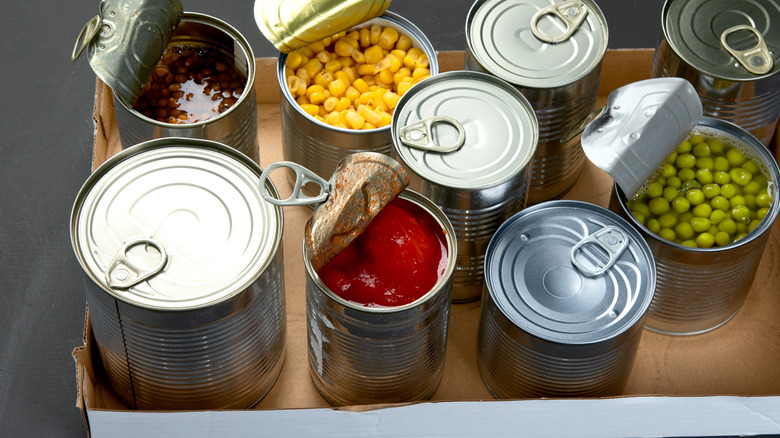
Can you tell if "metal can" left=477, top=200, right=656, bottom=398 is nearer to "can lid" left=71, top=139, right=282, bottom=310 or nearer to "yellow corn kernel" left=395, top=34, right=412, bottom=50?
"can lid" left=71, top=139, right=282, bottom=310

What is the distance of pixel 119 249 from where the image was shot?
1899 millimetres

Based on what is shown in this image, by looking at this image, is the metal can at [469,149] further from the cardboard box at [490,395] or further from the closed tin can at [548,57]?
the cardboard box at [490,395]

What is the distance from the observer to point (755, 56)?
2365 mm

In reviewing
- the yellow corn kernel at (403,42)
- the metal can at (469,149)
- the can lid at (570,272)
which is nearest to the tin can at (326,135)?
the yellow corn kernel at (403,42)

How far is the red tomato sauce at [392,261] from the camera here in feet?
6.39

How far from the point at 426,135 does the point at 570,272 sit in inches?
16.4

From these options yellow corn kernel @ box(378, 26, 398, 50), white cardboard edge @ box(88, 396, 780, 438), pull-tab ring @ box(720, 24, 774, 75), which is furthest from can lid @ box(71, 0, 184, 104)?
pull-tab ring @ box(720, 24, 774, 75)

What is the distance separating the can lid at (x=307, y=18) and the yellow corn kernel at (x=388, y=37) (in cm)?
8

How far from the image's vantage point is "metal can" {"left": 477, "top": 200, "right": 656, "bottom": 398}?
1.97 meters

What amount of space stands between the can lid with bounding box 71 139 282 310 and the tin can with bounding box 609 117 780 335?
2.65 ft

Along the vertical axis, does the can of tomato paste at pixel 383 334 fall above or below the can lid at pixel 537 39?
below

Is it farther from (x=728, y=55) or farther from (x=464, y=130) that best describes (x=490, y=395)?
(x=728, y=55)

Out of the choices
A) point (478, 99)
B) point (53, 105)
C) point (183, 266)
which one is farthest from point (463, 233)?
point (53, 105)

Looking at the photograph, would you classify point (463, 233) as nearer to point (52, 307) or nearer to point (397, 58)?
point (397, 58)
